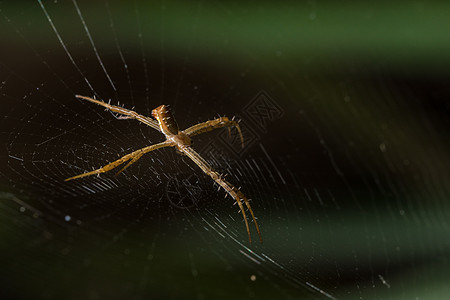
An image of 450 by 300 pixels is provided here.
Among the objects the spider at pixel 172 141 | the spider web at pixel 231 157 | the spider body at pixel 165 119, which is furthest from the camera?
the spider body at pixel 165 119

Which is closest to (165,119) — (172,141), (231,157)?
(172,141)

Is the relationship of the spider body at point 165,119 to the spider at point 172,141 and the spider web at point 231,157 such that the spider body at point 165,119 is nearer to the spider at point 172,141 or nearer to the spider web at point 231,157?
Result: the spider at point 172,141

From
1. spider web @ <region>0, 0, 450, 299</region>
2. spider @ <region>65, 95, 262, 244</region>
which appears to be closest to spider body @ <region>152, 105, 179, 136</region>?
spider @ <region>65, 95, 262, 244</region>

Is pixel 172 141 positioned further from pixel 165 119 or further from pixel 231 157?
pixel 231 157

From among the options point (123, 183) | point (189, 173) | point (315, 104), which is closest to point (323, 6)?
point (315, 104)

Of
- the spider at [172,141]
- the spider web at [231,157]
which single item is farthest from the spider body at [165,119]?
the spider web at [231,157]

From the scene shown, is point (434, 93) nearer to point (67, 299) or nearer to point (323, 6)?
point (323, 6)

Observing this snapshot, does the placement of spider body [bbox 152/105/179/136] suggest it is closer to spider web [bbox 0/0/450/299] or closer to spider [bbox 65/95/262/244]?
spider [bbox 65/95/262/244]

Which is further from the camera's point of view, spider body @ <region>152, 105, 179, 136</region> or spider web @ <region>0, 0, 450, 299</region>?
spider body @ <region>152, 105, 179, 136</region>
